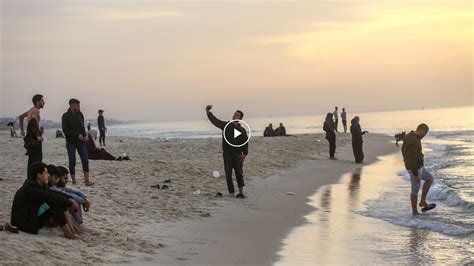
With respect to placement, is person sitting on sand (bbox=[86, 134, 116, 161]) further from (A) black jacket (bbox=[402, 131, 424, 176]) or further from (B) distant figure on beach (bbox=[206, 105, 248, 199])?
(A) black jacket (bbox=[402, 131, 424, 176])

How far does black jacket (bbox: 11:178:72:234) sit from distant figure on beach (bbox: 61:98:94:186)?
14.6 feet

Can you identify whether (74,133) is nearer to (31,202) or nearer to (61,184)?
(61,184)

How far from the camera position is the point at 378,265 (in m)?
6.98

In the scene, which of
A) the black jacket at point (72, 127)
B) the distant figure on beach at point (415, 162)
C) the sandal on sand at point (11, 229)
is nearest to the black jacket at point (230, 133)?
the black jacket at point (72, 127)

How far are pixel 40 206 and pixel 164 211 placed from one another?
319 centimetres

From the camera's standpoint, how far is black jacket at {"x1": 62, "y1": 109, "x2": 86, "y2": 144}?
11477 millimetres

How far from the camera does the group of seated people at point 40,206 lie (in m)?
6.96

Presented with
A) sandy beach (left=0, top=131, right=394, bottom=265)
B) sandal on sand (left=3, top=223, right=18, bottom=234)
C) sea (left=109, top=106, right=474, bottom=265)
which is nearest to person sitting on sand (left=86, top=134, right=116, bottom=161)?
sandy beach (left=0, top=131, right=394, bottom=265)

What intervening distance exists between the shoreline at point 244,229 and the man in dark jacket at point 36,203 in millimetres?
1251

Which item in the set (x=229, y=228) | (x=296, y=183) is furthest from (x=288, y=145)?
(x=229, y=228)

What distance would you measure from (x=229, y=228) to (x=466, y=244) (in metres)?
3.61

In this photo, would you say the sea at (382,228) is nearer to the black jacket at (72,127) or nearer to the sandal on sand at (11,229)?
the sandal on sand at (11,229)

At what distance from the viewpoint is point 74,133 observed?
452 inches

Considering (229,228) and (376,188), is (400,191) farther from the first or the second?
(229,228)
